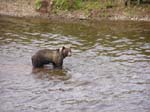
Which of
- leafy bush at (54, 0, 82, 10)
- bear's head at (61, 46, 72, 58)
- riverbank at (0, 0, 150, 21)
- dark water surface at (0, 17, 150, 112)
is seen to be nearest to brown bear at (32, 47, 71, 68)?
bear's head at (61, 46, 72, 58)

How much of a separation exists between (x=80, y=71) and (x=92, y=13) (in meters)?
13.7

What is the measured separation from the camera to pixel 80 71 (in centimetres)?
1756

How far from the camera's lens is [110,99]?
46.8 feet

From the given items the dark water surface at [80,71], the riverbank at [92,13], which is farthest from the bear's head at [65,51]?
the riverbank at [92,13]

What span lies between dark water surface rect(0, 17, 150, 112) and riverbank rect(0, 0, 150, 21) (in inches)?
88.4

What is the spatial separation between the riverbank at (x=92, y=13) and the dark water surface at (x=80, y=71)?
2246 millimetres

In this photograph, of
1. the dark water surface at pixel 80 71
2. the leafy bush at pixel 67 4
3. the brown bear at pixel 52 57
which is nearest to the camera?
the dark water surface at pixel 80 71

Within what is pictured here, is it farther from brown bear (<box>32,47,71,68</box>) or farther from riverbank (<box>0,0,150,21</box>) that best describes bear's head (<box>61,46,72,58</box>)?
riverbank (<box>0,0,150,21</box>)

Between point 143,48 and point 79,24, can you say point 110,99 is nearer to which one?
point 143,48

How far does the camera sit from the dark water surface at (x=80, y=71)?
1394 cm

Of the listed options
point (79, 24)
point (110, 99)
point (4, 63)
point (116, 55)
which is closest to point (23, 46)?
point (4, 63)

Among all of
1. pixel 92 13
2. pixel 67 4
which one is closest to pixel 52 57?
pixel 92 13

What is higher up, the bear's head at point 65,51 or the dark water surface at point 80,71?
the bear's head at point 65,51

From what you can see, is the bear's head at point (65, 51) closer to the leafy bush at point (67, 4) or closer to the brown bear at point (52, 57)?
the brown bear at point (52, 57)
